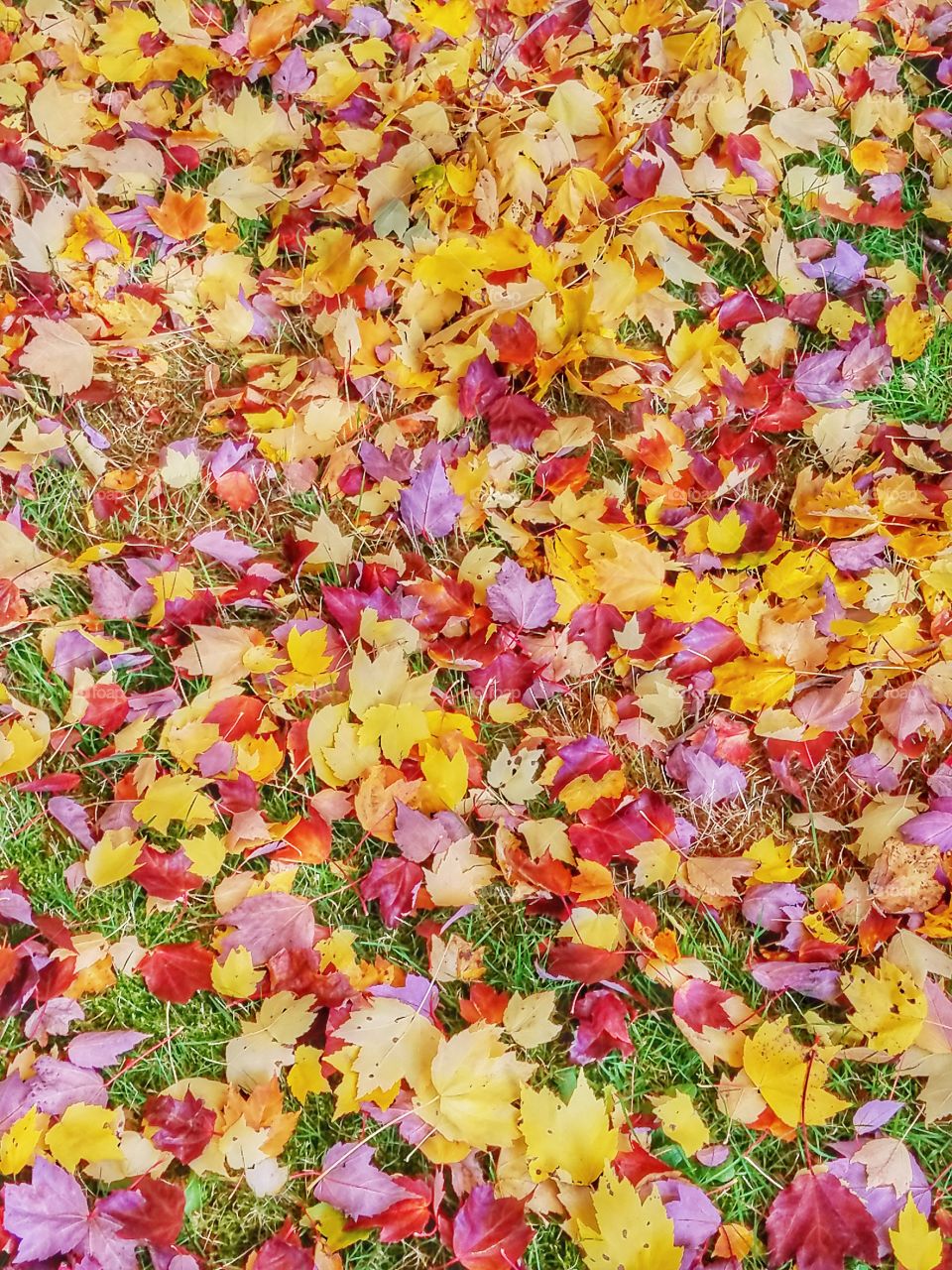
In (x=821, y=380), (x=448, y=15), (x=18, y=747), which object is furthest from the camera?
(x=448, y=15)

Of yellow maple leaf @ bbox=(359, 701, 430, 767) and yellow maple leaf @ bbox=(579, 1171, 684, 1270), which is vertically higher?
yellow maple leaf @ bbox=(359, 701, 430, 767)

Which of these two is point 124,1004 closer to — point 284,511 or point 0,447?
point 284,511

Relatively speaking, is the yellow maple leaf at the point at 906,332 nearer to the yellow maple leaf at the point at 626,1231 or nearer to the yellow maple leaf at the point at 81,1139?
the yellow maple leaf at the point at 626,1231

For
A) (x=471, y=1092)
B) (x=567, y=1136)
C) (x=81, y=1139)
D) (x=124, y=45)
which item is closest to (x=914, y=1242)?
(x=567, y=1136)

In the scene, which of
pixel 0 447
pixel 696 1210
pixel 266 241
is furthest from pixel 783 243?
pixel 696 1210

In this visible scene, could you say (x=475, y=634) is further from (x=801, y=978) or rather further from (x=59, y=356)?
(x=59, y=356)

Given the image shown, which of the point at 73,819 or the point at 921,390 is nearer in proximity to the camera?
the point at 73,819

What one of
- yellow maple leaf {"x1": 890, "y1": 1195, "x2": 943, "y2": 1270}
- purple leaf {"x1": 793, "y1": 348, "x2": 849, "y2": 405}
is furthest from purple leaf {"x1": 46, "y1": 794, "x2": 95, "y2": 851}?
purple leaf {"x1": 793, "y1": 348, "x2": 849, "y2": 405}

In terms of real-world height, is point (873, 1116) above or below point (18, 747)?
below

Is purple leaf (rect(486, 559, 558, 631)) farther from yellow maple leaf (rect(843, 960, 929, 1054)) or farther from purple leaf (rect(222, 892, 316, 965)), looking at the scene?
yellow maple leaf (rect(843, 960, 929, 1054))
